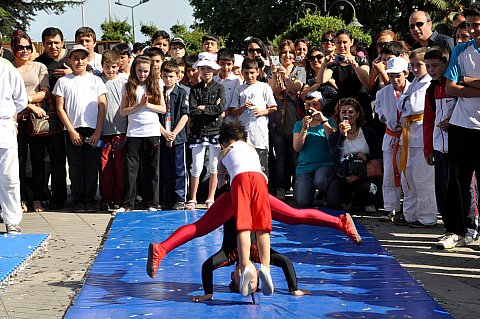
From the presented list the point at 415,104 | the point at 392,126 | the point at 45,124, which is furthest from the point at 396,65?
the point at 45,124

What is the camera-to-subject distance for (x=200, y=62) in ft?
33.1

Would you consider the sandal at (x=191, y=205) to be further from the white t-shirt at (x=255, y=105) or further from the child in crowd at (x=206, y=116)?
the white t-shirt at (x=255, y=105)

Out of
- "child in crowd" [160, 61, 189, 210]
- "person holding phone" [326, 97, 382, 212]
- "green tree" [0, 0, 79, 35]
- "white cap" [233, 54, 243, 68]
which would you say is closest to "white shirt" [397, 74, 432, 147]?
"person holding phone" [326, 97, 382, 212]

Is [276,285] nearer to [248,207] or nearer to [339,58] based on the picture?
[248,207]

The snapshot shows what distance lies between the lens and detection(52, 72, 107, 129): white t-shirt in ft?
33.2

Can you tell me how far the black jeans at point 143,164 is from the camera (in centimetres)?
1018

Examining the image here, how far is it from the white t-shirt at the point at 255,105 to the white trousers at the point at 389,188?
5.71 ft

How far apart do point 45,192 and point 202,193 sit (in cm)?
188

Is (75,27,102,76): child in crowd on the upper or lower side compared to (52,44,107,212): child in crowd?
upper

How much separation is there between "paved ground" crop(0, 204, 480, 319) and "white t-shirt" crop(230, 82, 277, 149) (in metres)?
1.63

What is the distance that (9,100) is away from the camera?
8703mm

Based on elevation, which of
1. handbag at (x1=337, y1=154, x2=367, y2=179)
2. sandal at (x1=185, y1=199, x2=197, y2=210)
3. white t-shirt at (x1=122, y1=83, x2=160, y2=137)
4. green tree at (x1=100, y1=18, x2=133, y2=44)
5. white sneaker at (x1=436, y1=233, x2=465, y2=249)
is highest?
green tree at (x1=100, y1=18, x2=133, y2=44)

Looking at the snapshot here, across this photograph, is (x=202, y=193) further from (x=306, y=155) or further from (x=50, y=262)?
(x=50, y=262)

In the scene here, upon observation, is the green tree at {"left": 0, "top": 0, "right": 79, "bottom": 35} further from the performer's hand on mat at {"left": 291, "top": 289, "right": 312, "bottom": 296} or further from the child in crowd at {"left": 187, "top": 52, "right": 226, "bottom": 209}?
the performer's hand on mat at {"left": 291, "top": 289, "right": 312, "bottom": 296}
